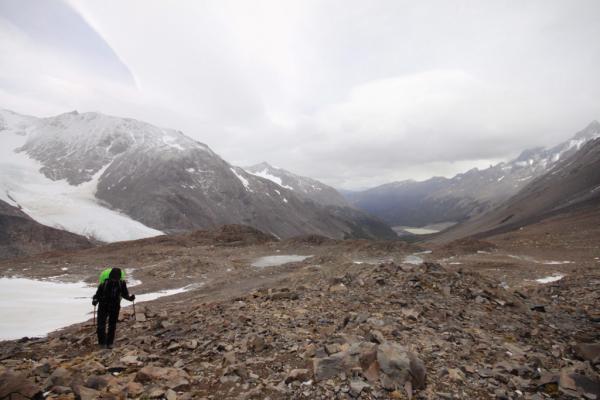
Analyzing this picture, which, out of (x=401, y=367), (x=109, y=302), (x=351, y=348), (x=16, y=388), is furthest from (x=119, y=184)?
(x=401, y=367)

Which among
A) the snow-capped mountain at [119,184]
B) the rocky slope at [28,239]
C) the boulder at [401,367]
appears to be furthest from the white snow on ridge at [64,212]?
the boulder at [401,367]

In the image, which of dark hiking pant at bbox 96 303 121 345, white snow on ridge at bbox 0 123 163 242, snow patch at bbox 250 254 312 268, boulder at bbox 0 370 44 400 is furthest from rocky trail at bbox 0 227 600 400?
white snow on ridge at bbox 0 123 163 242

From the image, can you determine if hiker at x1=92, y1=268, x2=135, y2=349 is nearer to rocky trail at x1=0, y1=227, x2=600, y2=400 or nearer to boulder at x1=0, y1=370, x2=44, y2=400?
rocky trail at x1=0, y1=227, x2=600, y2=400

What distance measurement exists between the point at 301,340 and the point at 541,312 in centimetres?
890

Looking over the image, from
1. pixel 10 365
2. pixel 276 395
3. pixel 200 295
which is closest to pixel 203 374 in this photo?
pixel 276 395

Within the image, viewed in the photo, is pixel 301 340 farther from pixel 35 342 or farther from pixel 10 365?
pixel 35 342

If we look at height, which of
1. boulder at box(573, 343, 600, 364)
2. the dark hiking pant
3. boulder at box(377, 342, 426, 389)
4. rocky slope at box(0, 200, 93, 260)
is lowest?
boulder at box(573, 343, 600, 364)

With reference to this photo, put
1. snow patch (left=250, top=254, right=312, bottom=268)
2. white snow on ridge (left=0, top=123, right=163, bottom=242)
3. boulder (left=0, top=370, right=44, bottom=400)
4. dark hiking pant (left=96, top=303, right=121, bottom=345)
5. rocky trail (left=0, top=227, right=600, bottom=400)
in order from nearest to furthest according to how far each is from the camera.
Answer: boulder (left=0, top=370, right=44, bottom=400) → rocky trail (left=0, top=227, right=600, bottom=400) → dark hiking pant (left=96, top=303, right=121, bottom=345) → snow patch (left=250, top=254, right=312, bottom=268) → white snow on ridge (left=0, top=123, right=163, bottom=242)

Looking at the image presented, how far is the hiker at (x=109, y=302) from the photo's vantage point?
10.0 meters

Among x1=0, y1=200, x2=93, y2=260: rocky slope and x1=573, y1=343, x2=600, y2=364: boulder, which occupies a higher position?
x1=0, y1=200, x2=93, y2=260: rocky slope

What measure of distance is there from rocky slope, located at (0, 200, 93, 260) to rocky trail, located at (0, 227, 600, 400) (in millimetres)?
64913

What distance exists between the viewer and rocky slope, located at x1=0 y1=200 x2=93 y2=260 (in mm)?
62188

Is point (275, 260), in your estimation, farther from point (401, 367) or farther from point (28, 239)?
point (28, 239)

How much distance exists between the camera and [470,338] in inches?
333
